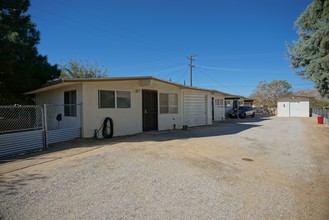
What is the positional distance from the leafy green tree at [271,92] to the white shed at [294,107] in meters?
10.2

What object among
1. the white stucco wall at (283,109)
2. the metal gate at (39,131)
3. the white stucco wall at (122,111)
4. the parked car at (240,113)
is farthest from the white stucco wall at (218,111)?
the metal gate at (39,131)

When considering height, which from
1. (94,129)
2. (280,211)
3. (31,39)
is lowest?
(280,211)

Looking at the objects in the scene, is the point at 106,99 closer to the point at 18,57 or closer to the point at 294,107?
the point at 18,57

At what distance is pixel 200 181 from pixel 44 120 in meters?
5.95

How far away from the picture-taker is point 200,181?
4109mm

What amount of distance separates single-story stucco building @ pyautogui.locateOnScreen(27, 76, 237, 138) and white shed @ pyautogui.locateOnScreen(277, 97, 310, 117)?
2027 cm

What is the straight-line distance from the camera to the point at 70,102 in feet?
32.6

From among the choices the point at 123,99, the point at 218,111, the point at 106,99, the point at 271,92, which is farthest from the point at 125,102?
the point at 271,92

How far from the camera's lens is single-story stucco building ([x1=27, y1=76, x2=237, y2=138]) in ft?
29.6

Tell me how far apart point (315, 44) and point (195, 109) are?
25.7 ft

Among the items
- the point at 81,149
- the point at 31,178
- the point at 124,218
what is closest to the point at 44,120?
the point at 81,149

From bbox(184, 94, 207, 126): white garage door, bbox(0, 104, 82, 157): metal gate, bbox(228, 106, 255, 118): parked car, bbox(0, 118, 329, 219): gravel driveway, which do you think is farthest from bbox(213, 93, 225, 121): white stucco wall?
bbox(0, 118, 329, 219): gravel driveway

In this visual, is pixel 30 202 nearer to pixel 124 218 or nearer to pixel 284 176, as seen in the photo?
pixel 124 218

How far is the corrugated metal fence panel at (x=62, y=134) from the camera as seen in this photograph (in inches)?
304
